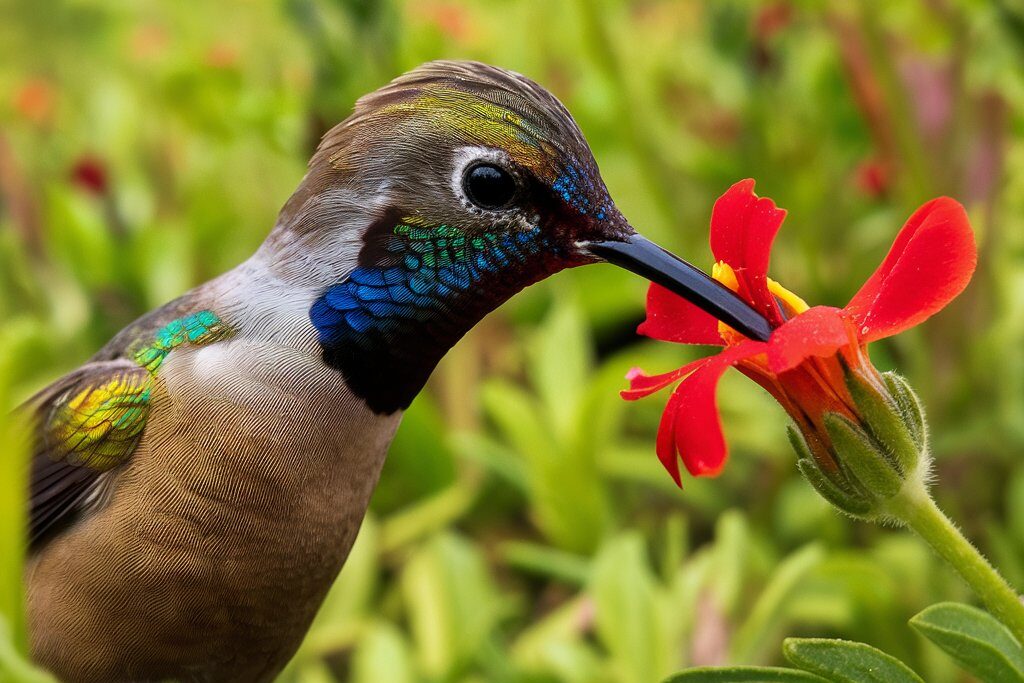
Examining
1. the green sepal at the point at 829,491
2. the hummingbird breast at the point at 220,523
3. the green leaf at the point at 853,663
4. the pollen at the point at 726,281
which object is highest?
the hummingbird breast at the point at 220,523

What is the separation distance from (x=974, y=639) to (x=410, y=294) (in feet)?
1.53

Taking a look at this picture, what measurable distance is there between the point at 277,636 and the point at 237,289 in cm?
30

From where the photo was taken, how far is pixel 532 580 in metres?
2.37

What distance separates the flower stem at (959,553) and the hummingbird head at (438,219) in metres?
0.23

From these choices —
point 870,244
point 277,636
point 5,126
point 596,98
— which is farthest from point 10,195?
point 277,636

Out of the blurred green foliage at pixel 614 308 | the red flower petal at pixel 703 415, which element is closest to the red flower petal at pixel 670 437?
the red flower petal at pixel 703 415

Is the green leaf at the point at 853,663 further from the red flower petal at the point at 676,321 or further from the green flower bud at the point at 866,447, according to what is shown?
the red flower petal at the point at 676,321

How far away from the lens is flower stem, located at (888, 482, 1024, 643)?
0.75 meters

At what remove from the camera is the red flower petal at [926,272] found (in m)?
0.74

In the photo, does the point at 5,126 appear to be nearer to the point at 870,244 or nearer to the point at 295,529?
the point at 870,244

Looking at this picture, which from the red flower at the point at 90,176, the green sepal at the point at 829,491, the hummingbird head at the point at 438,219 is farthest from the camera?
the red flower at the point at 90,176

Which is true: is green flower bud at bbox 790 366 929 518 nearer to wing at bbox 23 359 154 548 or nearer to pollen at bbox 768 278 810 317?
pollen at bbox 768 278 810 317

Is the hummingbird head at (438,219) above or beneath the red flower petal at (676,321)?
above

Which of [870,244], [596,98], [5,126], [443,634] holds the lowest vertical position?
[443,634]
